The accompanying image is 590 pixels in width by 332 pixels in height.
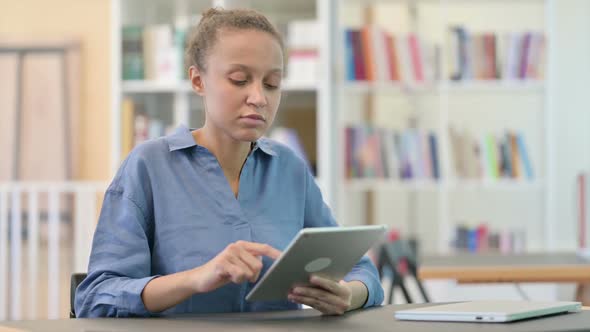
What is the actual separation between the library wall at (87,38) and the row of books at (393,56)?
182 centimetres

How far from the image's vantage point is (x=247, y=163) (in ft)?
6.29

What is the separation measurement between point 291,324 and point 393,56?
11.3 feet

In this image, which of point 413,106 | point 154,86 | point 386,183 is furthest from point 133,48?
point 413,106

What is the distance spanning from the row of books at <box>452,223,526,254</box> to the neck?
3065 millimetres

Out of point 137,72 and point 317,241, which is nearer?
point 317,241

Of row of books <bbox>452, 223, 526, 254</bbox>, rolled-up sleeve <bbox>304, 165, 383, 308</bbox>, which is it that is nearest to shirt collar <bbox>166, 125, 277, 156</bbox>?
rolled-up sleeve <bbox>304, 165, 383, 308</bbox>

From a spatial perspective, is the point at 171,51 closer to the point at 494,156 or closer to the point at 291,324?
the point at 494,156

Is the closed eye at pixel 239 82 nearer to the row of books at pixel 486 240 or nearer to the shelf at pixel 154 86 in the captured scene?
the shelf at pixel 154 86

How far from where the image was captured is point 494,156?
4.82 meters

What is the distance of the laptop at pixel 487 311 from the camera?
1.50 meters

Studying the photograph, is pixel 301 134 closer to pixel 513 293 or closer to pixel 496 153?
pixel 496 153

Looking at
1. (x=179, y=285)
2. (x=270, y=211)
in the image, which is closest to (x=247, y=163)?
(x=270, y=211)

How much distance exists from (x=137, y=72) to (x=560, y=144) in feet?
7.68

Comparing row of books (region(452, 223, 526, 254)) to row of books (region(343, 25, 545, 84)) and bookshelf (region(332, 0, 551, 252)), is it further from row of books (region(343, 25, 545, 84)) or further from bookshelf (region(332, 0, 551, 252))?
row of books (region(343, 25, 545, 84))
